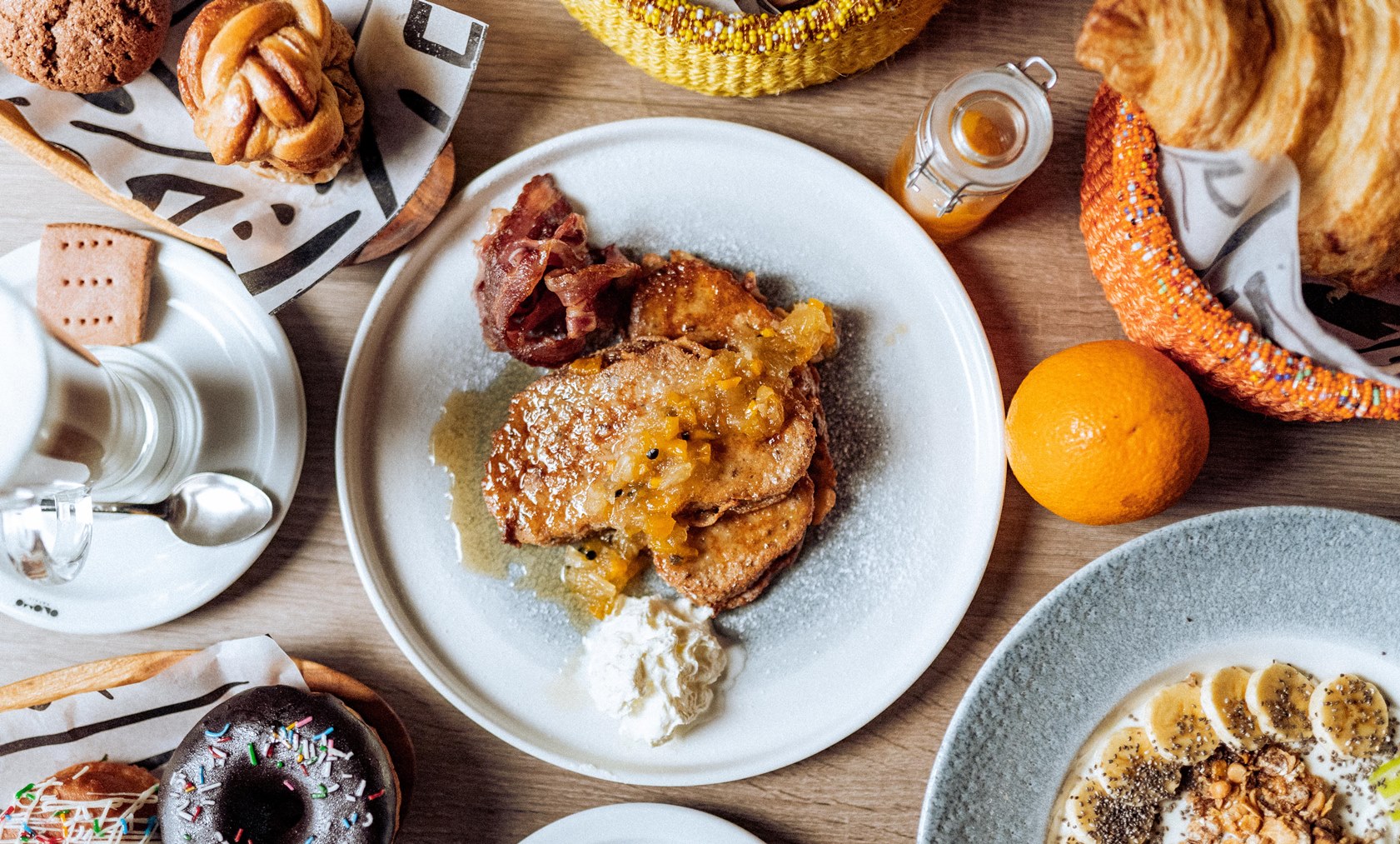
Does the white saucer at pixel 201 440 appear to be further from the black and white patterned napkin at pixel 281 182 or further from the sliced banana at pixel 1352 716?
the sliced banana at pixel 1352 716

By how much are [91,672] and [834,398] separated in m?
1.35

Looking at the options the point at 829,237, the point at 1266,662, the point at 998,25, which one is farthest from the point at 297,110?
the point at 1266,662

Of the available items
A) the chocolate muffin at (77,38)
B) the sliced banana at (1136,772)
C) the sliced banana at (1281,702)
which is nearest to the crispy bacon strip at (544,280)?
the chocolate muffin at (77,38)

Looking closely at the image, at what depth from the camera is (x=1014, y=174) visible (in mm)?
1324

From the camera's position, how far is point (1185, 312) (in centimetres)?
125

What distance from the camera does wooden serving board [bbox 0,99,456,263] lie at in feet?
4.69

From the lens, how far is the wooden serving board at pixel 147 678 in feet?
4.90

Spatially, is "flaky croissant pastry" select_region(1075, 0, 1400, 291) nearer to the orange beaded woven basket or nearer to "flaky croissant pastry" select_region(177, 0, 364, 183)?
the orange beaded woven basket

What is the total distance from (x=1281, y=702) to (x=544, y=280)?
1395 millimetres

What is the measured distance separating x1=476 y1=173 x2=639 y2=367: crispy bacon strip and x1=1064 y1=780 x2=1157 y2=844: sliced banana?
1144 mm

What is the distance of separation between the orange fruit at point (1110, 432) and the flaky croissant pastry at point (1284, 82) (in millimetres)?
305

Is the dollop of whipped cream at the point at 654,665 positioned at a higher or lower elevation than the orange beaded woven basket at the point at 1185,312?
lower

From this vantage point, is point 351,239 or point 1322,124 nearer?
point 1322,124

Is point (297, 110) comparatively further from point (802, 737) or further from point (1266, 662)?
point (1266, 662)
